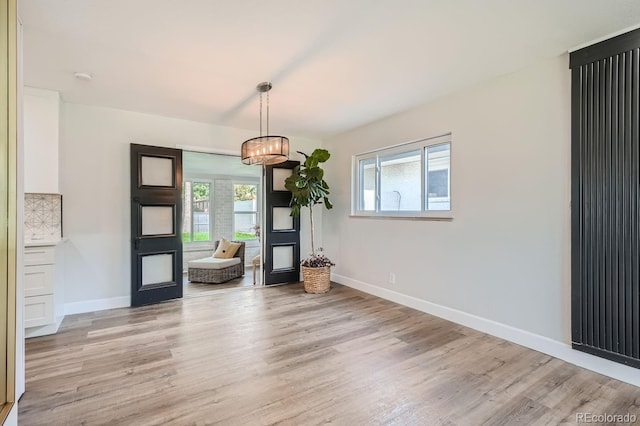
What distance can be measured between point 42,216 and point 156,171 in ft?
4.31

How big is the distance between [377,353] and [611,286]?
1.86 meters

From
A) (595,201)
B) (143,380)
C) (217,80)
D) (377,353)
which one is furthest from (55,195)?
(595,201)

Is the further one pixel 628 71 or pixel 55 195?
pixel 55 195

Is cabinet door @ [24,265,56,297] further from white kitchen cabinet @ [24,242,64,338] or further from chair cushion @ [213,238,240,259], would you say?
chair cushion @ [213,238,240,259]

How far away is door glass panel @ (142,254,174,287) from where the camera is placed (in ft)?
13.7

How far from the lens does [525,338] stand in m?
2.88

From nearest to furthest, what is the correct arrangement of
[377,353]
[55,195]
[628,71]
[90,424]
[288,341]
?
[90,424] → [628,71] → [377,353] → [288,341] → [55,195]

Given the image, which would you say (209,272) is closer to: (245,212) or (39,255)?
(245,212)

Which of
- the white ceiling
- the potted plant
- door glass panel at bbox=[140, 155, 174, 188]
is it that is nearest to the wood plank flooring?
the potted plant

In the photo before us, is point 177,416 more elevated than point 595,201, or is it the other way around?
point 595,201

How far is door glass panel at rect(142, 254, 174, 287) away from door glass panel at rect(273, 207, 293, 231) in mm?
1688

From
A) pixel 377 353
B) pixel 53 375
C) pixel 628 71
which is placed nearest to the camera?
pixel 628 71

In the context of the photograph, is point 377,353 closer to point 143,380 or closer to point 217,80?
point 143,380

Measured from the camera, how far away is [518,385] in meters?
2.26
